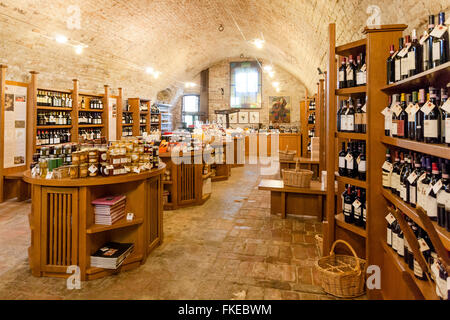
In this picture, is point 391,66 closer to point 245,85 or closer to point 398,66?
point 398,66


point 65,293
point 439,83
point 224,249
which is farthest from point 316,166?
point 65,293

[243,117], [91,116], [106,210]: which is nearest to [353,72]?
Answer: [106,210]

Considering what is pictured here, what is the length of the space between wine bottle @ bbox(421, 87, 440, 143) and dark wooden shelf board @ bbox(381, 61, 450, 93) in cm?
9

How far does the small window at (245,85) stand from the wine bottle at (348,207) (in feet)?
40.6

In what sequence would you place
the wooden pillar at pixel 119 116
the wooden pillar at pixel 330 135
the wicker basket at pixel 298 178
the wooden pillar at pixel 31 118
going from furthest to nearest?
the wooden pillar at pixel 119 116 < the wooden pillar at pixel 31 118 < the wicker basket at pixel 298 178 < the wooden pillar at pixel 330 135

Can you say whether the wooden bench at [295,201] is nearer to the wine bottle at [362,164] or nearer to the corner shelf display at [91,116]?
the wine bottle at [362,164]

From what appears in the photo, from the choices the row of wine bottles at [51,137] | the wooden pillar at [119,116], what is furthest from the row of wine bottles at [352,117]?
the wooden pillar at [119,116]

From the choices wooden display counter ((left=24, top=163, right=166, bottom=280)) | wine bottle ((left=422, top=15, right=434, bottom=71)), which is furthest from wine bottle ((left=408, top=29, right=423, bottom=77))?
wooden display counter ((left=24, top=163, right=166, bottom=280))

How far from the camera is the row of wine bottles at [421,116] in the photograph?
1.68m

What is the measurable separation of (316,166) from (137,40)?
6079 mm

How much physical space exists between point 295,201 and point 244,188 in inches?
84.2

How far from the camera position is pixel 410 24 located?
114 inches

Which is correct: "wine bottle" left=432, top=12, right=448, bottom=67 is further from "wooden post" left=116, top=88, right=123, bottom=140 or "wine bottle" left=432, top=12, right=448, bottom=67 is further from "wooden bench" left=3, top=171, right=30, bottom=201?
"wooden post" left=116, top=88, right=123, bottom=140

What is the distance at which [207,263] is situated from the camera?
3.11 m
